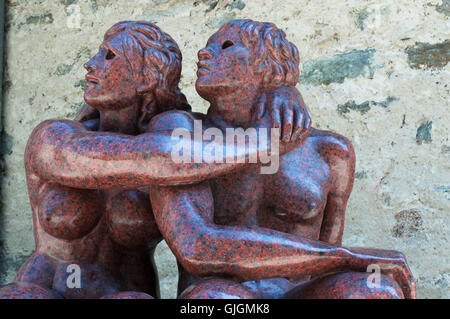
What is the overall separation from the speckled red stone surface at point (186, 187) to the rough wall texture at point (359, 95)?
3.82 ft

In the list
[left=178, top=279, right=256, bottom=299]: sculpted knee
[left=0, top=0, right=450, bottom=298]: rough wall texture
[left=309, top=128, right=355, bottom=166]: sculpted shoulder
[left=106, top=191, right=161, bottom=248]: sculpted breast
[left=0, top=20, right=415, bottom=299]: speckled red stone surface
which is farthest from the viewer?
[left=0, top=0, right=450, bottom=298]: rough wall texture

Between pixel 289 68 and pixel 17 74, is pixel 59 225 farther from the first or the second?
pixel 17 74

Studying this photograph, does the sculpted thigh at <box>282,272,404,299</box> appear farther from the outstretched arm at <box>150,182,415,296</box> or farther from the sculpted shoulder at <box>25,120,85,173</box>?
the sculpted shoulder at <box>25,120,85,173</box>

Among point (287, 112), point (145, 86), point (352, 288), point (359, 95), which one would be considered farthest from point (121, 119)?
point (359, 95)

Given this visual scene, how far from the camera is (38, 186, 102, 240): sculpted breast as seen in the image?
1.61 meters

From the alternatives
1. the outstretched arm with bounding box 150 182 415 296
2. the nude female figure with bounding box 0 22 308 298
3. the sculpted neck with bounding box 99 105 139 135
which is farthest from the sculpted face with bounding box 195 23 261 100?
the outstretched arm with bounding box 150 182 415 296

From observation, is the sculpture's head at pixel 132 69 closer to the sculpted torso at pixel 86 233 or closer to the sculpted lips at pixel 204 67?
the sculpted lips at pixel 204 67

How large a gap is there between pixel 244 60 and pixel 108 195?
594mm

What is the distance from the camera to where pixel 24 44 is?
376cm

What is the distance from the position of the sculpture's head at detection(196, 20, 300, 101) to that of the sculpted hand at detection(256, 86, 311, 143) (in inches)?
1.7

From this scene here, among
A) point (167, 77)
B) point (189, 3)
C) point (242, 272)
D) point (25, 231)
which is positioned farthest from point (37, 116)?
point (242, 272)

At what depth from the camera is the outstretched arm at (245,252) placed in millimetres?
1399

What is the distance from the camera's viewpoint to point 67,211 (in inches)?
63.4

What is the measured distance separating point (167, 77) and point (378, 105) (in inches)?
62.4
